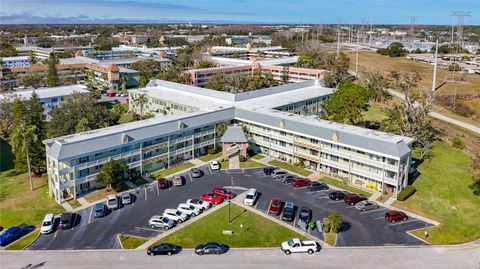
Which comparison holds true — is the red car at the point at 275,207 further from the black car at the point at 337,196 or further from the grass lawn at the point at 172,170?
the grass lawn at the point at 172,170


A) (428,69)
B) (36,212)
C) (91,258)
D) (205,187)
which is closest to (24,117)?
(36,212)

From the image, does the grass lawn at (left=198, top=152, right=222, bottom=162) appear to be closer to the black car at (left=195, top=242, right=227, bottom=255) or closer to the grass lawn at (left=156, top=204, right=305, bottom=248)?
the grass lawn at (left=156, top=204, right=305, bottom=248)

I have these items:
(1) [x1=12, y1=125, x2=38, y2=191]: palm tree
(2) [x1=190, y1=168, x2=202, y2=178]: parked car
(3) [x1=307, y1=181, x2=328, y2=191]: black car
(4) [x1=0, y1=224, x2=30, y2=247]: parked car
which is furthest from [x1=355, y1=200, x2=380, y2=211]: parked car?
(1) [x1=12, y1=125, x2=38, y2=191]: palm tree

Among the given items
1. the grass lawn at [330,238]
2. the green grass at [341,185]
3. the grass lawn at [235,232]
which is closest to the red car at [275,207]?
the grass lawn at [235,232]

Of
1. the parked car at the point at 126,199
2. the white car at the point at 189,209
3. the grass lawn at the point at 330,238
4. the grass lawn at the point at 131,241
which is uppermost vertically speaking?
the parked car at the point at 126,199

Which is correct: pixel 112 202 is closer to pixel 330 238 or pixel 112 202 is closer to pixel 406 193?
pixel 330 238

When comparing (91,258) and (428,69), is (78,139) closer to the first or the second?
(91,258)
